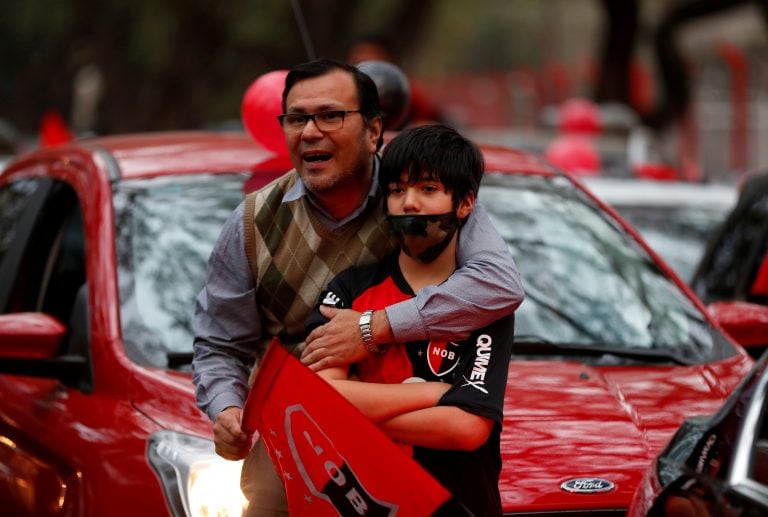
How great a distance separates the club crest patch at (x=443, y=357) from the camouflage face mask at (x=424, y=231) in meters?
0.18

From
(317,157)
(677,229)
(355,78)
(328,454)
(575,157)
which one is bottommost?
(575,157)

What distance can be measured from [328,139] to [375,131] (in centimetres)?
15

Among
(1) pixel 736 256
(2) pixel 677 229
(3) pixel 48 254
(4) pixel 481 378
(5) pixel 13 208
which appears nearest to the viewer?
(4) pixel 481 378

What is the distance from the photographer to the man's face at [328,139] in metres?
3.58

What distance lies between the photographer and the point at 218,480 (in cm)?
382

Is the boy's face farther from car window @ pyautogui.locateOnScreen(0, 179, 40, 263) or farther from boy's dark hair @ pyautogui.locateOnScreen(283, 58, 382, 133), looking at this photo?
car window @ pyautogui.locateOnScreen(0, 179, 40, 263)

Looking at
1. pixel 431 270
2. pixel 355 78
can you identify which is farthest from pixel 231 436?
pixel 355 78

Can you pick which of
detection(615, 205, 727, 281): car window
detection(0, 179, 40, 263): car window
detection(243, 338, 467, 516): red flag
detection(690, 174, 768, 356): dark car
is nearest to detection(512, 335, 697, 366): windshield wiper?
detection(243, 338, 467, 516): red flag

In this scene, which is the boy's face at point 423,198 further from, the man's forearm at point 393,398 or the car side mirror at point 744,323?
the car side mirror at point 744,323

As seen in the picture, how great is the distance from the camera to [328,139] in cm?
358

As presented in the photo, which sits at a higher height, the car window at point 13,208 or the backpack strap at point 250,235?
the backpack strap at point 250,235

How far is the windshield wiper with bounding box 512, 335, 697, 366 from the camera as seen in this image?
471 cm

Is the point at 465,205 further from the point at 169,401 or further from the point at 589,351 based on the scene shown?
the point at 589,351

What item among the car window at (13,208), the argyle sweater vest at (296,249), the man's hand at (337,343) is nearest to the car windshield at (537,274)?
the car window at (13,208)
